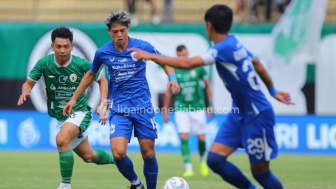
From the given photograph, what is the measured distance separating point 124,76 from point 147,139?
93 cm

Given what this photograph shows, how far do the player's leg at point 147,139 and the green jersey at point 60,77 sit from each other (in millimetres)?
1152

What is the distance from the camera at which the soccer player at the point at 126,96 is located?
9.73 meters

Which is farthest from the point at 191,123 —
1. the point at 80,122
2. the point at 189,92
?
the point at 80,122

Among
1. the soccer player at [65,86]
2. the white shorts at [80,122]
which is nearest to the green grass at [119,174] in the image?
the white shorts at [80,122]

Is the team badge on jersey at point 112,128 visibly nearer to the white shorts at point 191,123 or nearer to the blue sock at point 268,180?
the blue sock at point 268,180

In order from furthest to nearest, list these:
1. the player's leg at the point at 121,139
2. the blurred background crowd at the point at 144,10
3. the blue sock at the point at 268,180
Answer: the blurred background crowd at the point at 144,10, the player's leg at the point at 121,139, the blue sock at the point at 268,180

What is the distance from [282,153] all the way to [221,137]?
12445 mm

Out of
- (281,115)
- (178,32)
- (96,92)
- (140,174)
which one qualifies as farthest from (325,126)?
(140,174)

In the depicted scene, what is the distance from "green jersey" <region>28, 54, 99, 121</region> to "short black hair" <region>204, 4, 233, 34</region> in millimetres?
2926

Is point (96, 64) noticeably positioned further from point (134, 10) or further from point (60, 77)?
point (134, 10)

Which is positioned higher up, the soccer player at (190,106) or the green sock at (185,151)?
the soccer player at (190,106)

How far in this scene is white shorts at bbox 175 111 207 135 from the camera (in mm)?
15320

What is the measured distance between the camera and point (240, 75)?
26.9 ft

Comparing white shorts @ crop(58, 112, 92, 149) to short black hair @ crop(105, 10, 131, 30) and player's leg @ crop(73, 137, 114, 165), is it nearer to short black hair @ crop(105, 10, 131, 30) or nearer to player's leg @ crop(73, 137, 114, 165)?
player's leg @ crop(73, 137, 114, 165)
